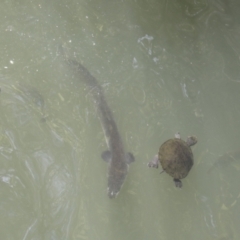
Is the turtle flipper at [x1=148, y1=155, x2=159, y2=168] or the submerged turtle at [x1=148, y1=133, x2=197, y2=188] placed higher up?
the submerged turtle at [x1=148, y1=133, x2=197, y2=188]

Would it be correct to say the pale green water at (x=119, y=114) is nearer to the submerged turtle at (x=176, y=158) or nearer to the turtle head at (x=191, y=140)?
the turtle head at (x=191, y=140)

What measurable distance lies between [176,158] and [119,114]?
0.84m

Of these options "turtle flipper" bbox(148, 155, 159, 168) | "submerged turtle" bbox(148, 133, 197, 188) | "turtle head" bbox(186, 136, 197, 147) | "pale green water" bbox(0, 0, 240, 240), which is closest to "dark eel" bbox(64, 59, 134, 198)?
"pale green water" bbox(0, 0, 240, 240)

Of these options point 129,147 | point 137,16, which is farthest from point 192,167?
point 137,16

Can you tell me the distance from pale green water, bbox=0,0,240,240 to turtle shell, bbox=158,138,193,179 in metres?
0.28

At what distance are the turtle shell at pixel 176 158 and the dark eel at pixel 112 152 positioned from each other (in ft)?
1.30

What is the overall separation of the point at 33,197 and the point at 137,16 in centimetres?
228

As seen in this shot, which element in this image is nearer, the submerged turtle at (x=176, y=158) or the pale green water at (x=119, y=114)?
the submerged turtle at (x=176, y=158)

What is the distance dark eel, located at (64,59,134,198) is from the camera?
11.1ft

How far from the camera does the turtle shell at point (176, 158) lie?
3.15 metres

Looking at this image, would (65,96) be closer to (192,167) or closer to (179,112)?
(179,112)

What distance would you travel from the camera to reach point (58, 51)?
12.9 feet

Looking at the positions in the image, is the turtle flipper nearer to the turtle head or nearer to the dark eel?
the dark eel

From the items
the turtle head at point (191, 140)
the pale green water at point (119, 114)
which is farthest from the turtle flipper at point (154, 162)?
the turtle head at point (191, 140)
